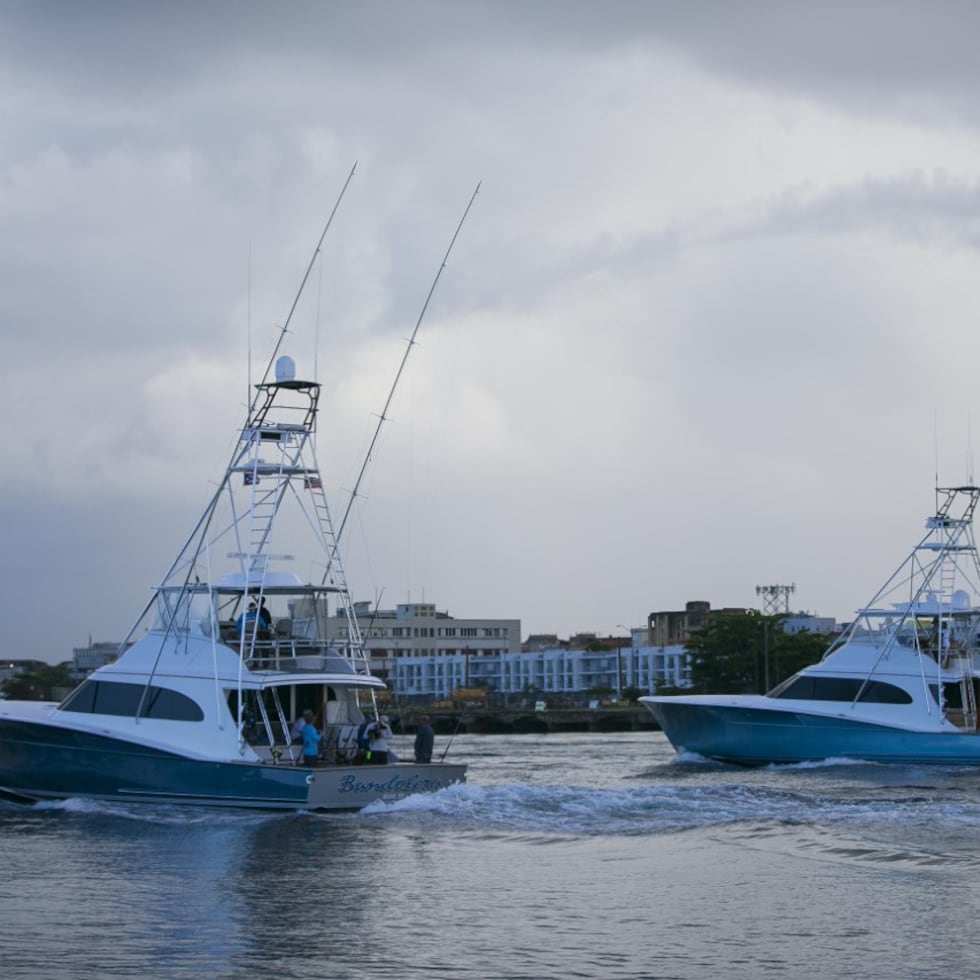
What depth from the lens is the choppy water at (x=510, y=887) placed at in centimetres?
1633

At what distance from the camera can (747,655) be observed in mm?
96312

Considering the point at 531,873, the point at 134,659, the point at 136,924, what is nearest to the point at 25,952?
the point at 136,924

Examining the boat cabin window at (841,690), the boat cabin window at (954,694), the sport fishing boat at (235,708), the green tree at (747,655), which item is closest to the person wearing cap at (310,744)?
the sport fishing boat at (235,708)

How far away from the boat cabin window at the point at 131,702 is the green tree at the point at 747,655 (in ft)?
221

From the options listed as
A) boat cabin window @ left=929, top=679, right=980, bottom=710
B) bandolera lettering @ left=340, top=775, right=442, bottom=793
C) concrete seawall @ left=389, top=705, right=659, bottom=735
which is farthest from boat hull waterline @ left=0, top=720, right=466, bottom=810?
concrete seawall @ left=389, top=705, right=659, bottom=735

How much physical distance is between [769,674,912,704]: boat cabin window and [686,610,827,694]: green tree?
49.7 meters

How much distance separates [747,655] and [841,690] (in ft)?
173

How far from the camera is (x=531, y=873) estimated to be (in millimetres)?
22078

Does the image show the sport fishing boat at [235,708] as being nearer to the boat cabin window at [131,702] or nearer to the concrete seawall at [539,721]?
the boat cabin window at [131,702]

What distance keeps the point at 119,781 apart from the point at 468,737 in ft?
166

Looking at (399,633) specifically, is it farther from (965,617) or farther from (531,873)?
(531,873)

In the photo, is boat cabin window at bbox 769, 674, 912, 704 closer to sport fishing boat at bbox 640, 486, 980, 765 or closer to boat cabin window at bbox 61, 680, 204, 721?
sport fishing boat at bbox 640, 486, 980, 765

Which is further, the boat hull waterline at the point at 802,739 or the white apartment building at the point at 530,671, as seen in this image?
the white apartment building at the point at 530,671

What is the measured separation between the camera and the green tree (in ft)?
313
